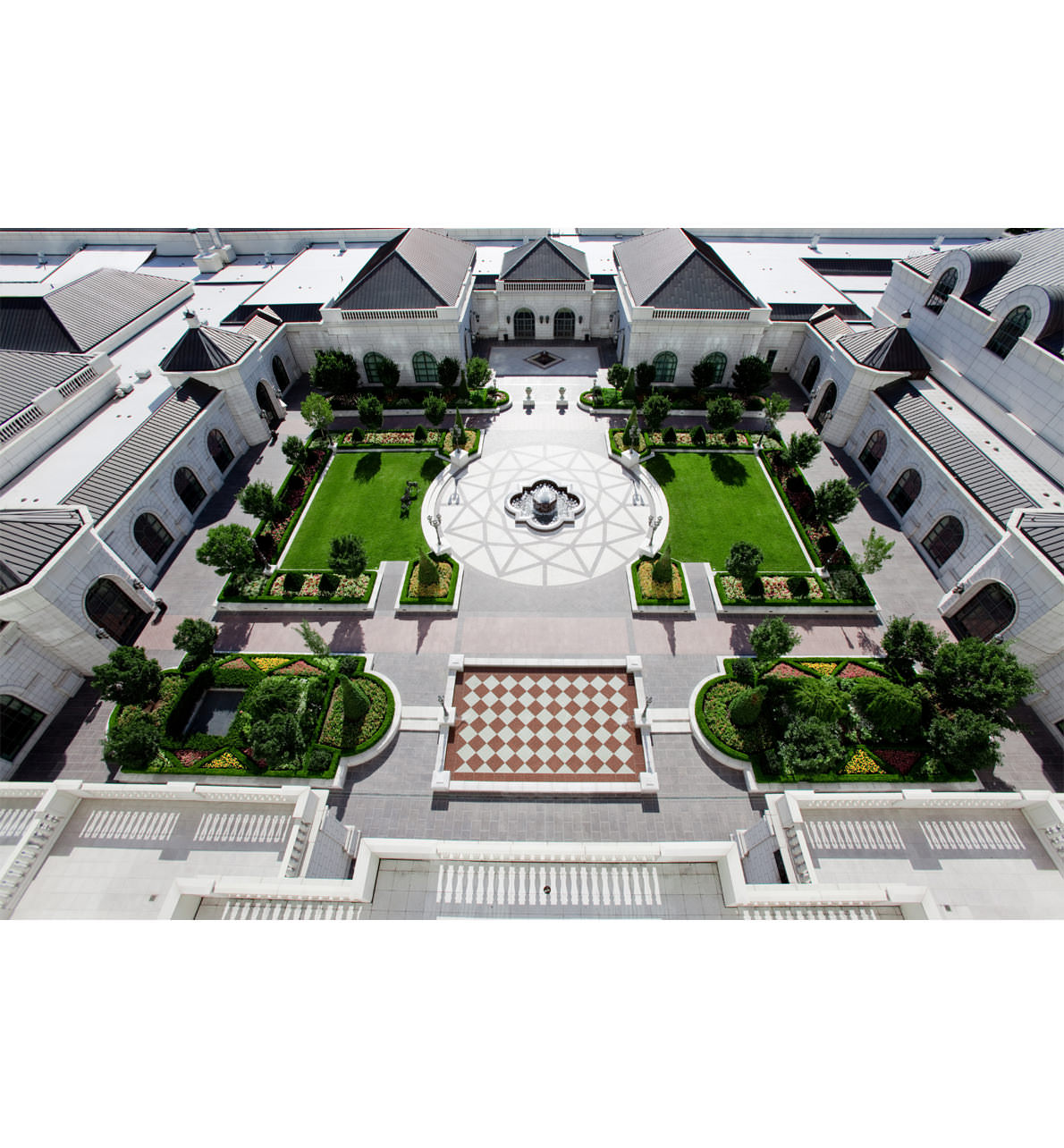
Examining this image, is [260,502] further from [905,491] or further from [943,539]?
[943,539]

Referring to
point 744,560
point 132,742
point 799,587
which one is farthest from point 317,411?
point 799,587

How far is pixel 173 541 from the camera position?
1519 inches

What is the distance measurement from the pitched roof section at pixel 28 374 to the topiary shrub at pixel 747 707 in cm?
4770

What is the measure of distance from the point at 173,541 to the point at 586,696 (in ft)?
103

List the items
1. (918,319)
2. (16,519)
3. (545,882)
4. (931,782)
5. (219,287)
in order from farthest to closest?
(219,287)
(918,319)
(16,519)
(931,782)
(545,882)

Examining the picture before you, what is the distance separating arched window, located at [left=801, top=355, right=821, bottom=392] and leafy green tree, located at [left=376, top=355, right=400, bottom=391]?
39.1m

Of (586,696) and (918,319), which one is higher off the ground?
(918,319)

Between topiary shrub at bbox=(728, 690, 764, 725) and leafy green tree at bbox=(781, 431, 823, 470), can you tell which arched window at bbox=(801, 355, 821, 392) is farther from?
topiary shrub at bbox=(728, 690, 764, 725)

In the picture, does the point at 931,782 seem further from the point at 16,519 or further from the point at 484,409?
the point at 16,519

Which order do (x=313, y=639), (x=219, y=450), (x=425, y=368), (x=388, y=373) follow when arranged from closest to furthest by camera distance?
1. (x=313, y=639)
2. (x=219, y=450)
3. (x=388, y=373)
4. (x=425, y=368)

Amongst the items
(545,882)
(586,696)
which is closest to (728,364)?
(586,696)

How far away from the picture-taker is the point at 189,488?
4044 cm

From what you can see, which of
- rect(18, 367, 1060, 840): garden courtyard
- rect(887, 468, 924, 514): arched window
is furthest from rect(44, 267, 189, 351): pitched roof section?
rect(887, 468, 924, 514): arched window

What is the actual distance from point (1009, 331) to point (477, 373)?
39.6 meters
